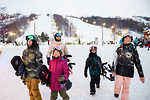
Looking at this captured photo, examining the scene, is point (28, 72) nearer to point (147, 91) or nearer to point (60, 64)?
point (60, 64)

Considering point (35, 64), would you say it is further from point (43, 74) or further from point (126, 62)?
point (126, 62)

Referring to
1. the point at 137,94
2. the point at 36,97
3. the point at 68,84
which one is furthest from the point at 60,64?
the point at 137,94

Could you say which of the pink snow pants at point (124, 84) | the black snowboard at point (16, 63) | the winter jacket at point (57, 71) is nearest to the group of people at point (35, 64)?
the winter jacket at point (57, 71)

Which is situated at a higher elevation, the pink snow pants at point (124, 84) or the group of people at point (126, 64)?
the group of people at point (126, 64)

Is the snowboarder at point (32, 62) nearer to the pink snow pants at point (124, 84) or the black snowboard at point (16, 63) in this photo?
the black snowboard at point (16, 63)

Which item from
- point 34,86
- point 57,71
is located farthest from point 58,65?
point 34,86

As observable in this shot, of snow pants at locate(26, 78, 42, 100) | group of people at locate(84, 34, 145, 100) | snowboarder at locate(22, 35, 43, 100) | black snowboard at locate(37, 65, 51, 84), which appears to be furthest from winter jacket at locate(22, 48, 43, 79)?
group of people at locate(84, 34, 145, 100)

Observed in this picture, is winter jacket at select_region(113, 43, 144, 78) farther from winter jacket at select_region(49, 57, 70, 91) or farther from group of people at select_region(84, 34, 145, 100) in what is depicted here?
winter jacket at select_region(49, 57, 70, 91)

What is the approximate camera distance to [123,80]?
2.90 meters

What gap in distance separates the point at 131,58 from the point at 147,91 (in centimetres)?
176

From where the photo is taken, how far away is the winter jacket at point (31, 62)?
269 centimetres

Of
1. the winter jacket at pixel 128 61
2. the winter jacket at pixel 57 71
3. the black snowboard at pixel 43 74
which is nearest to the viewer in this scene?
the black snowboard at pixel 43 74

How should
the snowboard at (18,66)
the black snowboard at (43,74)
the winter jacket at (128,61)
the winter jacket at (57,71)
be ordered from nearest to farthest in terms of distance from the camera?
the black snowboard at (43,74), the winter jacket at (57,71), the snowboard at (18,66), the winter jacket at (128,61)

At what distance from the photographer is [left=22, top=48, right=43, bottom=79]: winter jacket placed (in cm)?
269
